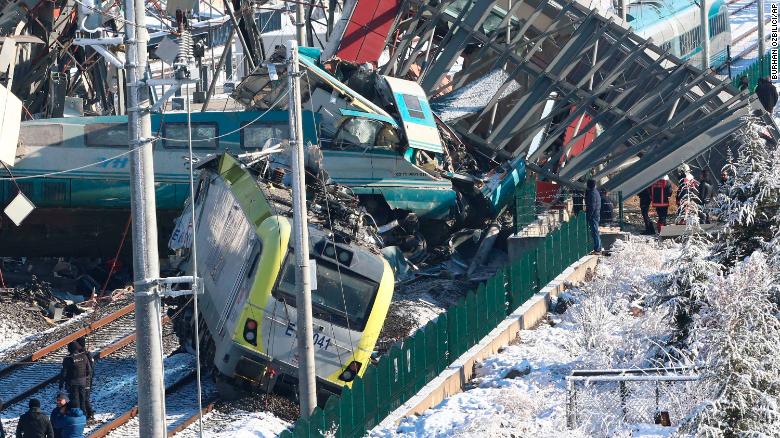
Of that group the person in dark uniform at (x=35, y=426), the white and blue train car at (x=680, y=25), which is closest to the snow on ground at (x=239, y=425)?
the person in dark uniform at (x=35, y=426)

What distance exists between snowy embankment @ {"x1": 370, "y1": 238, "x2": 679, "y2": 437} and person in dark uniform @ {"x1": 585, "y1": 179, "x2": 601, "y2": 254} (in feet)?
2.32

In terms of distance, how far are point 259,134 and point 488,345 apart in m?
8.00

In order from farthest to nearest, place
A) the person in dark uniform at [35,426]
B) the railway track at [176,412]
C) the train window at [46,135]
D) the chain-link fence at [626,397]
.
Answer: the train window at [46,135], the railway track at [176,412], the person in dark uniform at [35,426], the chain-link fence at [626,397]

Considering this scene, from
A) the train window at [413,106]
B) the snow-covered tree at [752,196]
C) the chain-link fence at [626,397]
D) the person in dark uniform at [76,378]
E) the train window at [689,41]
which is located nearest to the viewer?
the snow-covered tree at [752,196]

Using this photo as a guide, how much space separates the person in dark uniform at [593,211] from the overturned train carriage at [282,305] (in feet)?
28.5

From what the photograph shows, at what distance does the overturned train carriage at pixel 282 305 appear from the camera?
20.9 m

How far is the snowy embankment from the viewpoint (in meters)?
18.0

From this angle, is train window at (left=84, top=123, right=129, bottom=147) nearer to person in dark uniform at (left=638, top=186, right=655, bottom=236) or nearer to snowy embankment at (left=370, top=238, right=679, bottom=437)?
snowy embankment at (left=370, top=238, right=679, bottom=437)

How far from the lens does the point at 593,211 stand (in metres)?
30.2

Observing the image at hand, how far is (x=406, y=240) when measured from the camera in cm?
3030

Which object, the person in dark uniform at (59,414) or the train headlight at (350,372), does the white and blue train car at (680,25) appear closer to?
the train headlight at (350,372)

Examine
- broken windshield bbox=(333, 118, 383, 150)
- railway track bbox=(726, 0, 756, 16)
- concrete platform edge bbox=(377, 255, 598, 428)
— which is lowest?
→ concrete platform edge bbox=(377, 255, 598, 428)

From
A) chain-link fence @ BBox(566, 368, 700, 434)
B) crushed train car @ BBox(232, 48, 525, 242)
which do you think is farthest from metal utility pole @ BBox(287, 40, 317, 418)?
crushed train car @ BBox(232, 48, 525, 242)

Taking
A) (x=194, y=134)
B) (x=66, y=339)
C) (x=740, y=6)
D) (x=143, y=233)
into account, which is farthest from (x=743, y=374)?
(x=740, y=6)
